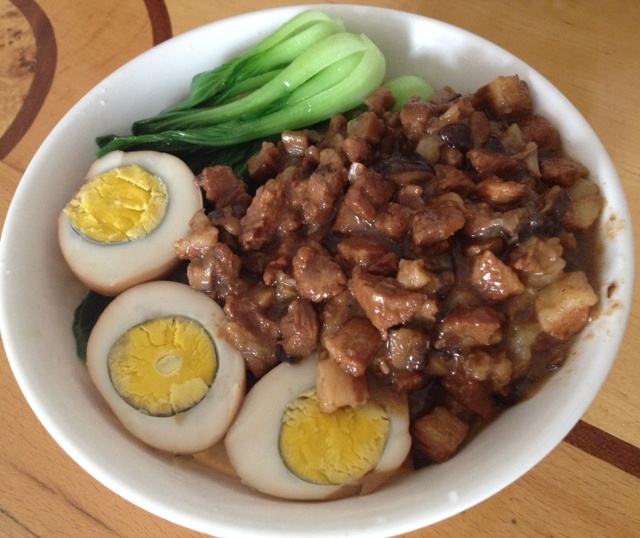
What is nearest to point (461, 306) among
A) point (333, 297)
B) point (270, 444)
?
point (333, 297)

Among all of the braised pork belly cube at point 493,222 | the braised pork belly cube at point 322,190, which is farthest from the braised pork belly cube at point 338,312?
the braised pork belly cube at point 493,222

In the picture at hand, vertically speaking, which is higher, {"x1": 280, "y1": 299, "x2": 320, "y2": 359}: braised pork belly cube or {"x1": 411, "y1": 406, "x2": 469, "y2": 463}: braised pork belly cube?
{"x1": 280, "y1": 299, "x2": 320, "y2": 359}: braised pork belly cube

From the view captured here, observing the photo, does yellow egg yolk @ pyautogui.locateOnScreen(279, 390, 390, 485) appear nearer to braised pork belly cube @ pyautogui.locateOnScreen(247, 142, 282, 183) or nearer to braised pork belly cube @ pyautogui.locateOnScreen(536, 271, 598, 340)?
braised pork belly cube @ pyautogui.locateOnScreen(536, 271, 598, 340)

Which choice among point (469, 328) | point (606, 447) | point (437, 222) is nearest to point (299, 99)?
point (437, 222)

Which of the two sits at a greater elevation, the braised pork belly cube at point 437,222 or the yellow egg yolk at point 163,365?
the braised pork belly cube at point 437,222

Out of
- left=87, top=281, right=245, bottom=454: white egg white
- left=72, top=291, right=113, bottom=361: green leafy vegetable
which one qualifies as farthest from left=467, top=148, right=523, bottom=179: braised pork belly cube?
left=72, top=291, right=113, bottom=361: green leafy vegetable

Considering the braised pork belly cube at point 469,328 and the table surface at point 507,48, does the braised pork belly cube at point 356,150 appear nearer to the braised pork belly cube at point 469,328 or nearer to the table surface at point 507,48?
the braised pork belly cube at point 469,328
